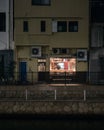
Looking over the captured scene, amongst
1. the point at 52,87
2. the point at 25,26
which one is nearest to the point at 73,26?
the point at 25,26

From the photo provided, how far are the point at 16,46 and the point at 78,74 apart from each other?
6.45 m

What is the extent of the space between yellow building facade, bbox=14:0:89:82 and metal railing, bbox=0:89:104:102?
415 inches

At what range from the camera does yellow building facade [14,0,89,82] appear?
68562 millimetres

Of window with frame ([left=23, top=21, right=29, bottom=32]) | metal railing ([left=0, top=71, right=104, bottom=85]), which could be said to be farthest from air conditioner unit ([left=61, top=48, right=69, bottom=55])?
window with frame ([left=23, top=21, right=29, bottom=32])

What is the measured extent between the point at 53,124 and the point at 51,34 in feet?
57.4

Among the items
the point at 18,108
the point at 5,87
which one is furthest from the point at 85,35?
the point at 18,108

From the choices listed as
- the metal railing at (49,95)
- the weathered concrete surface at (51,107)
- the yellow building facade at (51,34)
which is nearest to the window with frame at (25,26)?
the yellow building facade at (51,34)

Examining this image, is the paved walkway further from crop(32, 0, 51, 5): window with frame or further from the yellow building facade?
crop(32, 0, 51, 5): window with frame

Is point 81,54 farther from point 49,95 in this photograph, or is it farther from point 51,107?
point 51,107

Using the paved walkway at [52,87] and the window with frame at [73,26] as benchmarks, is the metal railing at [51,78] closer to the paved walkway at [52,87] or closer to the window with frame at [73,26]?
the paved walkway at [52,87]

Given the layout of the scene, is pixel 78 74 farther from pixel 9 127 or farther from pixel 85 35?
pixel 9 127

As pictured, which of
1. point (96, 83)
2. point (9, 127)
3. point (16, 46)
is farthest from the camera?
point (16, 46)

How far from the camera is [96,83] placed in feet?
213

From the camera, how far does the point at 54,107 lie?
5450 cm
